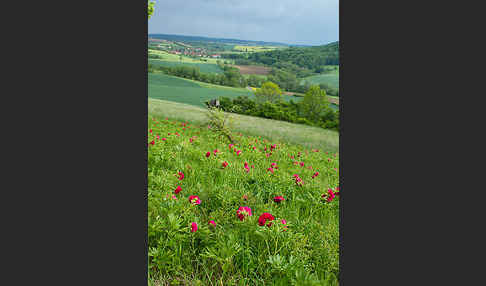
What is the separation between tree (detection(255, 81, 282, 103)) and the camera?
86.7ft

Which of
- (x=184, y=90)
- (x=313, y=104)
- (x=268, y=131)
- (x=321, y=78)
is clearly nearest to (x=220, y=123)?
(x=268, y=131)

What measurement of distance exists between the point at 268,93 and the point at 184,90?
29.5 feet

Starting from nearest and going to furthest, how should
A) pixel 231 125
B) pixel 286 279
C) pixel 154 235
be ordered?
1. pixel 286 279
2. pixel 154 235
3. pixel 231 125

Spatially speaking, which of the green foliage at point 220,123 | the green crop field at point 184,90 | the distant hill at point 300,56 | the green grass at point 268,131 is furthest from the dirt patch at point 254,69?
the green foliage at point 220,123

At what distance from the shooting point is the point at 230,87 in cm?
2697

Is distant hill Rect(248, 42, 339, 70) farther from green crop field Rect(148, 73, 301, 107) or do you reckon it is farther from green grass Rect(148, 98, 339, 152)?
green grass Rect(148, 98, 339, 152)

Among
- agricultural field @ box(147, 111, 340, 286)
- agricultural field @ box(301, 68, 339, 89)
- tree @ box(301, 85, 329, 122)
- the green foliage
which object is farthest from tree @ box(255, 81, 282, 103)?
agricultural field @ box(147, 111, 340, 286)

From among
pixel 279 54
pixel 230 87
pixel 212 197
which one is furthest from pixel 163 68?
pixel 212 197

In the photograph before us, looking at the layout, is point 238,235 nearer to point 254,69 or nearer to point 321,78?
point 254,69

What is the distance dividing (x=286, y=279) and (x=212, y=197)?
1.11 metres

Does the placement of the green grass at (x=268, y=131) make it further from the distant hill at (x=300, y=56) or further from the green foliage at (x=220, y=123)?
the distant hill at (x=300, y=56)

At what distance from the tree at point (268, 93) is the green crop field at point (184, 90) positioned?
123 cm

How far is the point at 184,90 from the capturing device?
24.0 m
